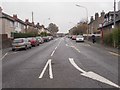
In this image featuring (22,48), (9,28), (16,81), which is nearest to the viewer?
(16,81)

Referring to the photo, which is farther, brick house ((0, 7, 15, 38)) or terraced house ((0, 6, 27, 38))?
terraced house ((0, 6, 27, 38))

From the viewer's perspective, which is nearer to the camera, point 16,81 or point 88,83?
point 88,83

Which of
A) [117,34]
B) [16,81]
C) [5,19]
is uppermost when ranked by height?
[5,19]

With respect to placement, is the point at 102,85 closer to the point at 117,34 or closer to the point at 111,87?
the point at 111,87

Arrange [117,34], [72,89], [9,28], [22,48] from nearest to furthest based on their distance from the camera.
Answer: [72,89] → [117,34] → [22,48] → [9,28]

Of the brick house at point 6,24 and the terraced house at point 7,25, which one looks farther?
the terraced house at point 7,25

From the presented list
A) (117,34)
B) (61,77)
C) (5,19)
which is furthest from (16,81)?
(5,19)

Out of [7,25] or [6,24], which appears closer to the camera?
[6,24]

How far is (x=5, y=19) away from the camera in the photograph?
5941cm

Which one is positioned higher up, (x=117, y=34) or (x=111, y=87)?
(x=117, y=34)

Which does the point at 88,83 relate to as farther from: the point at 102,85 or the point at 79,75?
the point at 79,75

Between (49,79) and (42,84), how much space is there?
3.33ft

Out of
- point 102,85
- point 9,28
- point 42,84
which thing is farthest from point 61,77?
point 9,28

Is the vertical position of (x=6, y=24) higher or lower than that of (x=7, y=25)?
higher
